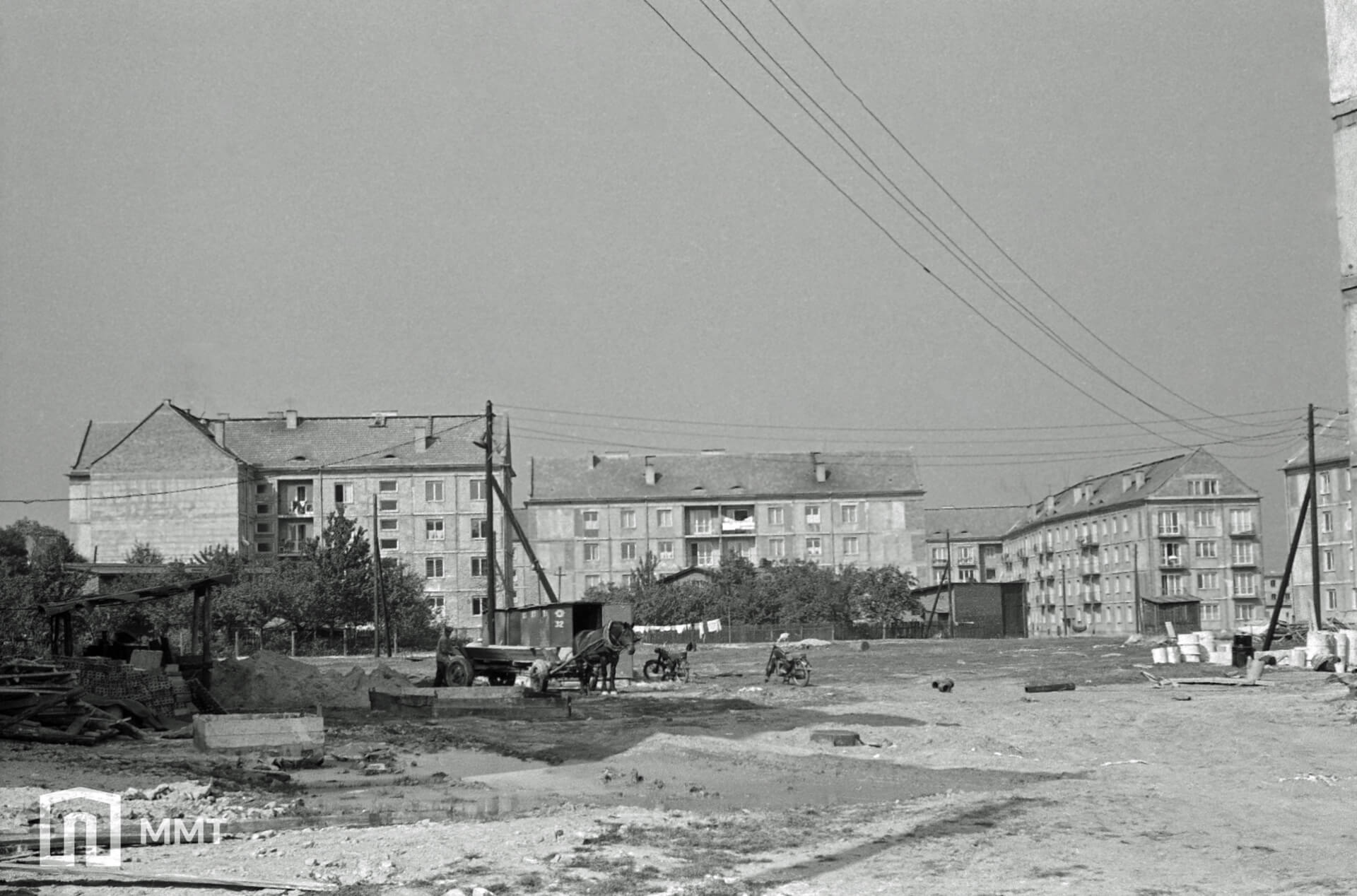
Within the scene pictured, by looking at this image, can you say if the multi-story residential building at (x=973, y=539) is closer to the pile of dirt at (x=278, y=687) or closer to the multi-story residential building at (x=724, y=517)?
the multi-story residential building at (x=724, y=517)

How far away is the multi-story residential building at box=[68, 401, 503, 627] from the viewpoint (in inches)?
3829

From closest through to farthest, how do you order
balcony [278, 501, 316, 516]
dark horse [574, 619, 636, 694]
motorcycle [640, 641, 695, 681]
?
dark horse [574, 619, 636, 694] → motorcycle [640, 641, 695, 681] → balcony [278, 501, 316, 516]

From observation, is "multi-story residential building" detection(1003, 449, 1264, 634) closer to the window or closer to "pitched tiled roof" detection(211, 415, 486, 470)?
the window

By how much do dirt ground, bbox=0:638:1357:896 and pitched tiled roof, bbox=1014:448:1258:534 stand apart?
93.5 m

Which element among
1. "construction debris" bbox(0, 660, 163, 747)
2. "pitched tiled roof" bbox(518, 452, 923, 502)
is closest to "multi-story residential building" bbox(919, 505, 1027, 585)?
"pitched tiled roof" bbox(518, 452, 923, 502)

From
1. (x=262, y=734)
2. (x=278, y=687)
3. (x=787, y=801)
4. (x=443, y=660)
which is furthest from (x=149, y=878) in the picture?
(x=443, y=660)

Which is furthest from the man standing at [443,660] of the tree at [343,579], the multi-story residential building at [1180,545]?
the multi-story residential building at [1180,545]

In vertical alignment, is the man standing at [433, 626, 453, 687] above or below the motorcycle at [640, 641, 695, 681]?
above

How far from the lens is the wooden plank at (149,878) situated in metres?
9.63

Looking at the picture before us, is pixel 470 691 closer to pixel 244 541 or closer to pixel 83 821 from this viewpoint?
pixel 83 821

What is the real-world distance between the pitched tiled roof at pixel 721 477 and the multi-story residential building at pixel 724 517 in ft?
0.32

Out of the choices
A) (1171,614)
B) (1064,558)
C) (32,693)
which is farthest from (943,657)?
(1064,558)

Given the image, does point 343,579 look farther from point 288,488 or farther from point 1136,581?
point 1136,581

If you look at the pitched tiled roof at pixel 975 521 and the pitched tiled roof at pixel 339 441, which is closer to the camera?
the pitched tiled roof at pixel 339 441
